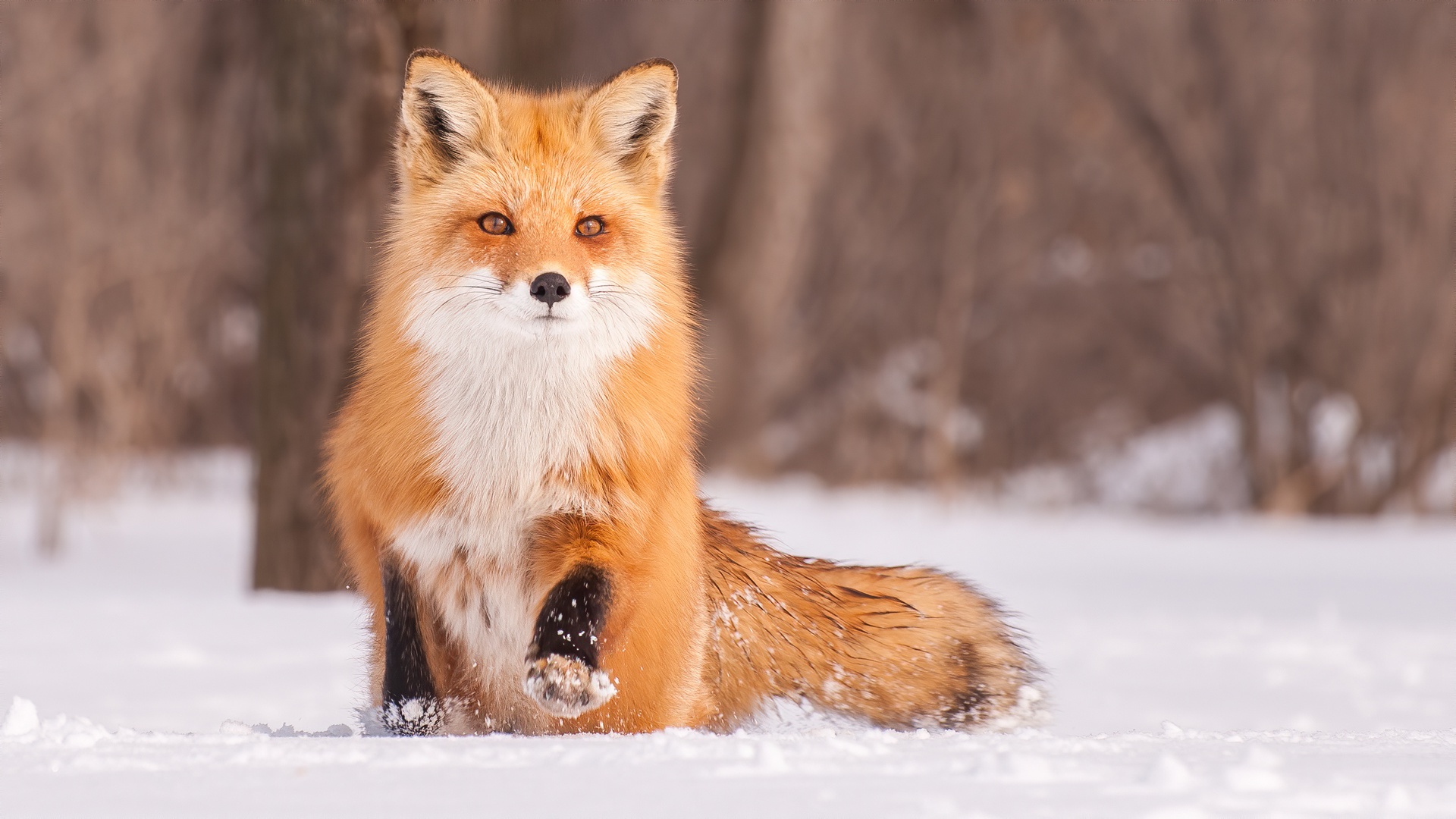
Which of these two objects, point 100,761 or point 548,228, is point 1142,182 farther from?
point 100,761

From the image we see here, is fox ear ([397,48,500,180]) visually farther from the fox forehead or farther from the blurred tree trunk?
the blurred tree trunk

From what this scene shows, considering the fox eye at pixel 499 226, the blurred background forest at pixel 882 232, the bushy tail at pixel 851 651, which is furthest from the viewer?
the blurred background forest at pixel 882 232

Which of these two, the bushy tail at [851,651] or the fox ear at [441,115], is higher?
the fox ear at [441,115]

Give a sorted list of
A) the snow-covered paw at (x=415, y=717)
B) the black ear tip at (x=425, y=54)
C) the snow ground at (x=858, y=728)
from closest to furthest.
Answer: the snow ground at (x=858, y=728) < the snow-covered paw at (x=415, y=717) < the black ear tip at (x=425, y=54)

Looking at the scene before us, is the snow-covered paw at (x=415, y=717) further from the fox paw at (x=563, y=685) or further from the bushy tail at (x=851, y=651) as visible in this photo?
the bushy tail at (x=851, y=651)

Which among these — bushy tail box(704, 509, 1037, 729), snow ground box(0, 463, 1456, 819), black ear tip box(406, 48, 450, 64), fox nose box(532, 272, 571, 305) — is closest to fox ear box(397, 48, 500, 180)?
black ear tip box(406, 48, 450, 64)

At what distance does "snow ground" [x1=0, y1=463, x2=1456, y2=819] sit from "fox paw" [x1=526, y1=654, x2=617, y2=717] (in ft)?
0.62

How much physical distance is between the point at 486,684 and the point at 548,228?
3.85ft

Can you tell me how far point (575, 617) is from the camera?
3227mm

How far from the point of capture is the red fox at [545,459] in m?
3.41

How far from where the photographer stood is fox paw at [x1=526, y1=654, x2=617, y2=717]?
10.3ft

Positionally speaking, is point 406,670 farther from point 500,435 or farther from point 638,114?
point 638,114

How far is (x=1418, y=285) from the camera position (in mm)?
12891

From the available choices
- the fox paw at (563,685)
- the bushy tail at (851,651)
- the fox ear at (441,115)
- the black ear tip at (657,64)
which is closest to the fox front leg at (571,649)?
the fox paw at (563,685)
